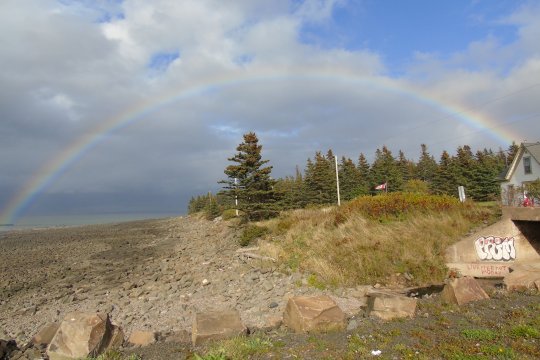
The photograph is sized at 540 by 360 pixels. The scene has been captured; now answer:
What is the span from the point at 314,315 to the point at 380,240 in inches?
380

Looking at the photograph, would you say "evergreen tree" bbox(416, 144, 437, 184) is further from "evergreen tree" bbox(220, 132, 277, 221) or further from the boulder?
the boulder

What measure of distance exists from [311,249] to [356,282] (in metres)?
3.91

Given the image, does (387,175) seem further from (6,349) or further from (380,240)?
(6,349)

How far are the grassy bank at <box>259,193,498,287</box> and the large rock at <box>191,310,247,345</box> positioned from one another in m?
6.99

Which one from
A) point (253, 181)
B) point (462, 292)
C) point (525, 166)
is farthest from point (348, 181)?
point (462, 292)

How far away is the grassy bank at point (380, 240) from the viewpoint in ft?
51.3

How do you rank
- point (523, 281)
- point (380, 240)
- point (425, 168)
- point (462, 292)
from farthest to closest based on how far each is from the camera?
point (425, 168), point (380, 240), point (523, 281), point (462, 292)

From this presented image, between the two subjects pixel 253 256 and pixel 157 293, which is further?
pixel 253 256

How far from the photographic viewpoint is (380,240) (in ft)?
57.7

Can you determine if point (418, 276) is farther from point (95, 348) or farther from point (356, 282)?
point (95, 348)

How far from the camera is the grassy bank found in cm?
1562

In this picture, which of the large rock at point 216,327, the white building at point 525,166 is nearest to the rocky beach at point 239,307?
the large rock at point 216,327

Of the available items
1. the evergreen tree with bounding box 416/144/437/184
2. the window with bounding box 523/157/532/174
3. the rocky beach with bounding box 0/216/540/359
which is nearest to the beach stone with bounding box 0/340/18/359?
the rocky beach with bounding box 0/216/540/359

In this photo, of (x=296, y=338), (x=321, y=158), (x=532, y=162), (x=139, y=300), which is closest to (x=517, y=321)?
(x=296, y=338)
